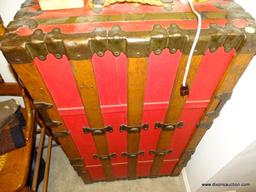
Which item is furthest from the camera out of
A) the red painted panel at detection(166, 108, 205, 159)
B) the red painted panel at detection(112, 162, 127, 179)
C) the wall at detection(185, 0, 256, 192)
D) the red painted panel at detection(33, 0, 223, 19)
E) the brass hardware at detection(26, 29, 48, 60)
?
the red painted panel at detection(112, 162, 127, 179)

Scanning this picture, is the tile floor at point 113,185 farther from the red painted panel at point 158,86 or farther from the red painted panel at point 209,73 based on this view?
the red painted panel at point 209,73

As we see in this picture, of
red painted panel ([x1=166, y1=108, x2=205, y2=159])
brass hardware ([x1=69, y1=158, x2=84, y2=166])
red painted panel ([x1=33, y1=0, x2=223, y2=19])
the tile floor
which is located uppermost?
red painted panel ([x1=33, y1=0, x2=223, y2=19])

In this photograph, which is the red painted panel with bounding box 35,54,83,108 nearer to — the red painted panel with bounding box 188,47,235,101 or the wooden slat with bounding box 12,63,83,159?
the wooden slat with bounding box 12,63,83,159

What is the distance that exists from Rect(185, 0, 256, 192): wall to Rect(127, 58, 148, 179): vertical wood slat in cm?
40

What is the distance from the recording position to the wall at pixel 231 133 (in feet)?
2.70

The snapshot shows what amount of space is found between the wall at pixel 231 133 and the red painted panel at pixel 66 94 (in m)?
0.65

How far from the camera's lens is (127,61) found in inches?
27.5

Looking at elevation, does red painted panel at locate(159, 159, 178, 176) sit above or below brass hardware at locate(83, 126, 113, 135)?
below

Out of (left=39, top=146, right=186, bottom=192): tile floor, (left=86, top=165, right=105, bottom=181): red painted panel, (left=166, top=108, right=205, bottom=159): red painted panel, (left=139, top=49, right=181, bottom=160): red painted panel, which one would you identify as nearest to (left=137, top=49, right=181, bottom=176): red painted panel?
A: (left=139, top=49, right=181, bottom=160): red painted panel

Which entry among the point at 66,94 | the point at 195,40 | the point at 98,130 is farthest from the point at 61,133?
the point at 195,40

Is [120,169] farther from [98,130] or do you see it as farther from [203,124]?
[203,124]

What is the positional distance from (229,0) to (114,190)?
149 cm

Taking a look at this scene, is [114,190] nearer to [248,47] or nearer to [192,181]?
[192,181]

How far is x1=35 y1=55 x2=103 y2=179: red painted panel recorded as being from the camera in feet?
2.28
